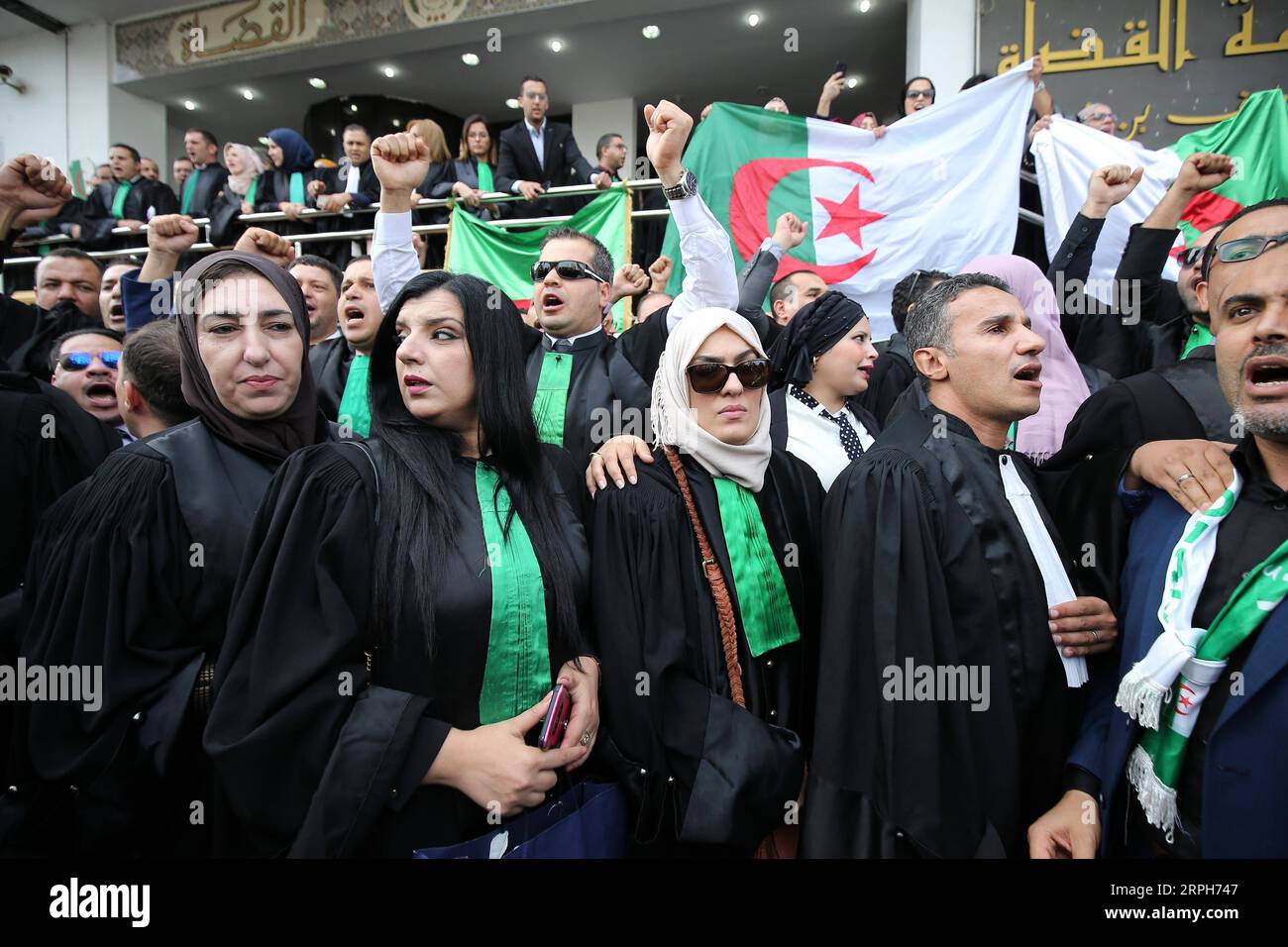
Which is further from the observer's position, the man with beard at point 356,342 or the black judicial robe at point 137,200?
the black judicial robe at point 137,200

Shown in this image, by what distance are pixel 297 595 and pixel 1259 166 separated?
23.1 ft

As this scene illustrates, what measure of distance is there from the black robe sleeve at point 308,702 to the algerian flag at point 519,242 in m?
4.55

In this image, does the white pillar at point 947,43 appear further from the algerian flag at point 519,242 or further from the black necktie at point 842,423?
the black necktie at point 842,423

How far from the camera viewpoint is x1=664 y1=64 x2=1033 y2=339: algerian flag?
209 inches

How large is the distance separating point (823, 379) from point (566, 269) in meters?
1.21

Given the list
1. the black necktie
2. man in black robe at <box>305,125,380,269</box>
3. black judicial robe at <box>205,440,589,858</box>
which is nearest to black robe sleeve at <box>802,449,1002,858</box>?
black judicial robe at <box>205,440,589,858</box>

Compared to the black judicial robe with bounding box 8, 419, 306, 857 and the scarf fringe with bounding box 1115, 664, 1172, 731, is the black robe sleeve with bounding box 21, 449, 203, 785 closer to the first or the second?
the black judicial robe with bounding box 8, 419, 306, 857

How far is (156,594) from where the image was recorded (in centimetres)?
190

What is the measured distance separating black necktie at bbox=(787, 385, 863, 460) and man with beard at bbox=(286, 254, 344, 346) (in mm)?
2453

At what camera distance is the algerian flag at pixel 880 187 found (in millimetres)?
5316
